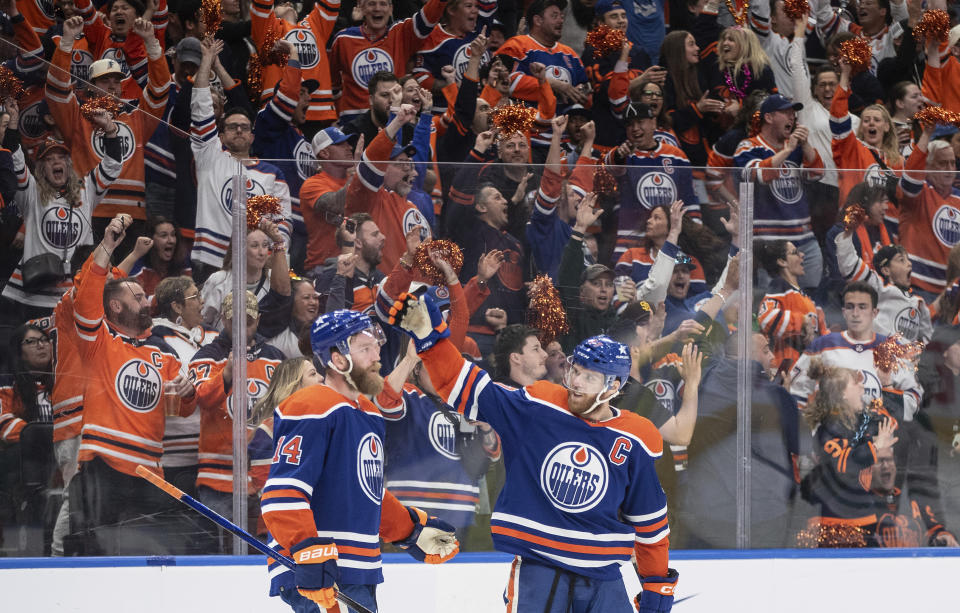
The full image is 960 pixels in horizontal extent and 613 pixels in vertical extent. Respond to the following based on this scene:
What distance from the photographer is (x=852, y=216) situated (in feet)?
13.8

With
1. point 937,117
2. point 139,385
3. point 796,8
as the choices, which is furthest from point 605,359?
point 796,8

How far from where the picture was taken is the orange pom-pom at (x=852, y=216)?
4.18m

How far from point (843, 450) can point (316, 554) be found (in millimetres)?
2281

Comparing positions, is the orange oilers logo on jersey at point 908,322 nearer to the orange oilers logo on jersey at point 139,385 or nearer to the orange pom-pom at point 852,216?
the orange pom-pom at point 852,216

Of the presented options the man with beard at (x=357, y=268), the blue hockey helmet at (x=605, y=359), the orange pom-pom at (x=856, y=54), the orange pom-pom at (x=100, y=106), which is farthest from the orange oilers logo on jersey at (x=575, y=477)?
the orange pom-pom at (x=856, y=54)

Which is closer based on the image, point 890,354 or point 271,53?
point 890,354

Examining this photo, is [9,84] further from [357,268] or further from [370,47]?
[370,47]

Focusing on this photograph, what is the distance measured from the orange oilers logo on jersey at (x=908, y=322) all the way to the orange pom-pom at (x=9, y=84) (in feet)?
10.4

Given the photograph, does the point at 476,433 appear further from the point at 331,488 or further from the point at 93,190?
the point at 93,190

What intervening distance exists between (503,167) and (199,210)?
1.08 meters

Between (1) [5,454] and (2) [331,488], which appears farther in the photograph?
(1) [5,454]

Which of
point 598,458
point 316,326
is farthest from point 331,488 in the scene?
point 598,458

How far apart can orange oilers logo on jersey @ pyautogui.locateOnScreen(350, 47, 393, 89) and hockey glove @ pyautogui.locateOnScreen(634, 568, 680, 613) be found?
3.35 metres

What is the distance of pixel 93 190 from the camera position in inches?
151
